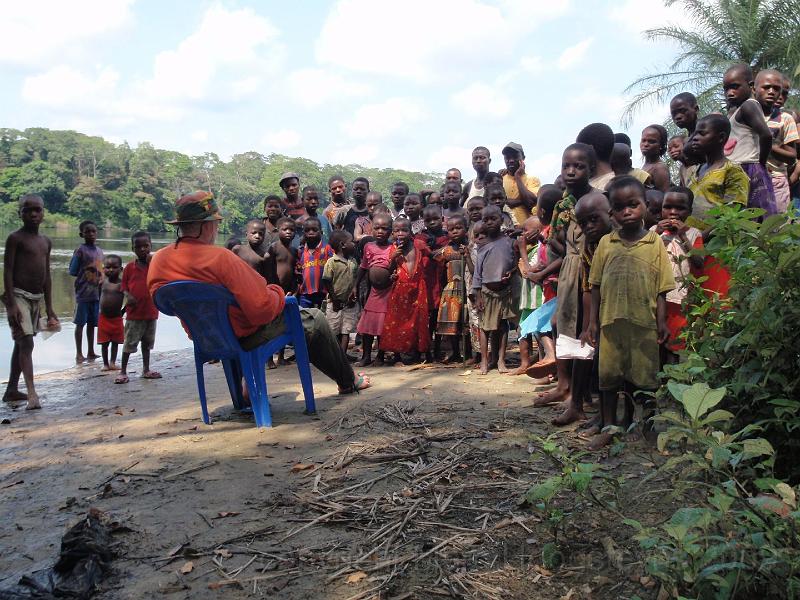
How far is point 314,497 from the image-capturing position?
331 cm

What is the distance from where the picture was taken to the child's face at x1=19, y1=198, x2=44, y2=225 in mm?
5805

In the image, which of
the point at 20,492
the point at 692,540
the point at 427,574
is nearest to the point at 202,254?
the point at 20,492

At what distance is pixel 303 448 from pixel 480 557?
1.91 meters

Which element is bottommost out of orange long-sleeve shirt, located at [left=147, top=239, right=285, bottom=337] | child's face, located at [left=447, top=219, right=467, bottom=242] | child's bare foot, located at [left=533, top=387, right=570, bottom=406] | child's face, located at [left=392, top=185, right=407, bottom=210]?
child's bare foot, located at [left=533, top=387, right=570, bottom=406]

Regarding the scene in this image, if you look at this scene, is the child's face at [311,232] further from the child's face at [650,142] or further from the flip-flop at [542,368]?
the child's face at [650,142]

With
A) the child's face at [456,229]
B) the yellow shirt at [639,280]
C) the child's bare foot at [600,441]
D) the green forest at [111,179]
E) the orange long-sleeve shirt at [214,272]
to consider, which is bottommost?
the child's bare foot at [600,441]

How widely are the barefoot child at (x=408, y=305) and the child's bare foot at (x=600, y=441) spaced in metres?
3.58

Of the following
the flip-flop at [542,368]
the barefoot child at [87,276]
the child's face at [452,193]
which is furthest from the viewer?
the barefoot child at [87,276]

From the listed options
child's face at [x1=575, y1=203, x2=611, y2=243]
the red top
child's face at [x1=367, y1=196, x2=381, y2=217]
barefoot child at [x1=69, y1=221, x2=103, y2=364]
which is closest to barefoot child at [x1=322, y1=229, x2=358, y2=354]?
child's face at [x1=367, y1=196, x2=381, y2=217]

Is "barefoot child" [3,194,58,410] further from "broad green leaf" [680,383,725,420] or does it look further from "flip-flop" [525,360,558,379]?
"broad green leaf" [680,383,725,420]

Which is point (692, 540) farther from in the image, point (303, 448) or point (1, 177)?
point (1, 177)

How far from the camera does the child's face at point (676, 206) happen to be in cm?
428

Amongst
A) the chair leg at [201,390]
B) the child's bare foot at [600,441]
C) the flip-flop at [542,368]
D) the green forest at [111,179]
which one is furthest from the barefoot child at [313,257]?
the green forest at [111,179]

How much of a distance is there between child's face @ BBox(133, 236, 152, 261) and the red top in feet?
0.57
